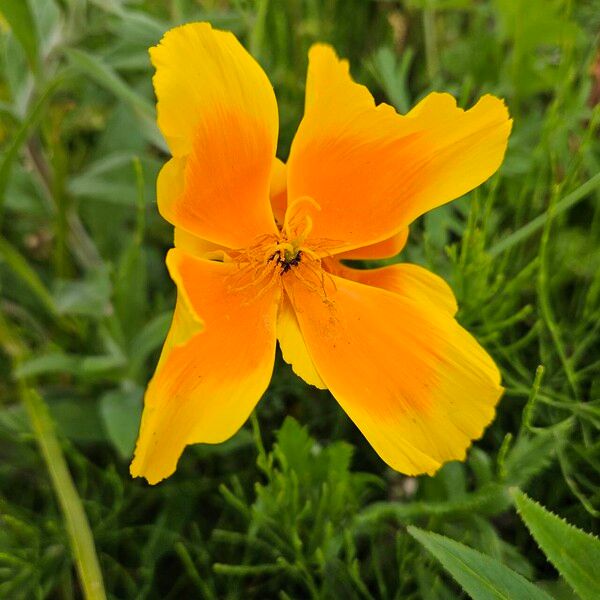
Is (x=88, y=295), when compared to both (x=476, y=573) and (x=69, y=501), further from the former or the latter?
(x=476, y=573)

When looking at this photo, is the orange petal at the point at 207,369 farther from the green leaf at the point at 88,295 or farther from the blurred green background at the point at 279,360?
the green leaf at the point at 88,295

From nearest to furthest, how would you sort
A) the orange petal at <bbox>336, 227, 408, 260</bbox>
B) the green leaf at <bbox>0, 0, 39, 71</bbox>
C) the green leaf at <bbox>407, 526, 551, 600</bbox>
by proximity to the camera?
the green leaf at <bbox>407, 526, 551, 600</bbox>
the orange petal at <bbox>336, 227, 408, 260</bbox>
the green leaf at <bbox>0, 0, 39, 71</bbox>

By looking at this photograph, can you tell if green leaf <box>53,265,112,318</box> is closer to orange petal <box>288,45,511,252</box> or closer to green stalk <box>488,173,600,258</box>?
orange petal <box>288,45,511,252</box>

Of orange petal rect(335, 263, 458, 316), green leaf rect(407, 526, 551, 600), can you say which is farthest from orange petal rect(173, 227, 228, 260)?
green leaf rect(407, 526, 551, 600)

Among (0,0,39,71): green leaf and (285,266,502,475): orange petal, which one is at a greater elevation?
(0,0,39,71): green leaf

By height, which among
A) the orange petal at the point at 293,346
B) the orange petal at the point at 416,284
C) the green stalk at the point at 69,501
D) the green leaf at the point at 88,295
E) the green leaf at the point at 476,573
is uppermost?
the orange petal at the point at 416,284

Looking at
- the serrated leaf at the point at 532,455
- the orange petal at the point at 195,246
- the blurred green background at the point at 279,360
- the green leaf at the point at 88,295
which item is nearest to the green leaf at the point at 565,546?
the blurred green background at the point at 279,360

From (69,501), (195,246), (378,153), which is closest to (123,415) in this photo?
(69,501)
